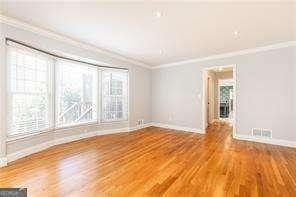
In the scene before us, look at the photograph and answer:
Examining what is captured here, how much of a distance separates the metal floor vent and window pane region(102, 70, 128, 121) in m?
4.03

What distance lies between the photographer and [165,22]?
127 inches

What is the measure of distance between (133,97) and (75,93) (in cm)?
214

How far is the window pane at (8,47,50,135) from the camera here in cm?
333

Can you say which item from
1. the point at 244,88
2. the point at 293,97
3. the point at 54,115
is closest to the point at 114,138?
the point at 54,115

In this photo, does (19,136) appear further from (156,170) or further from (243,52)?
(243,52)

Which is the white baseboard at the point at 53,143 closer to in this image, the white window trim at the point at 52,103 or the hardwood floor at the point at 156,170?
the hardwood floor at the point at 156,170

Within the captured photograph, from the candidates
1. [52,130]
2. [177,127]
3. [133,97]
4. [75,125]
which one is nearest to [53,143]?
[52,130]

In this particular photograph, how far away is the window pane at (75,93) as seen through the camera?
4.59m

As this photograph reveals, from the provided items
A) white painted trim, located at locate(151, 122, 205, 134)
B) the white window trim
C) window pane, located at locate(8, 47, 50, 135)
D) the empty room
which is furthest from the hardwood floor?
white painted trim, located at locate(151, 122, 205, 134)

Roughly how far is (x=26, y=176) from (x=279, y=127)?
5546mm

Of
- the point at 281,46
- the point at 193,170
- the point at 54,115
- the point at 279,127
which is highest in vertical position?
the point at 281,46

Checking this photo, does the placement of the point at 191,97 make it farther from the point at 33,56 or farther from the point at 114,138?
the point at 33,56

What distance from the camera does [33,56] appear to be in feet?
12.3

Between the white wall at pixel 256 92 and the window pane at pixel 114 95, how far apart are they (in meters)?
2.02
